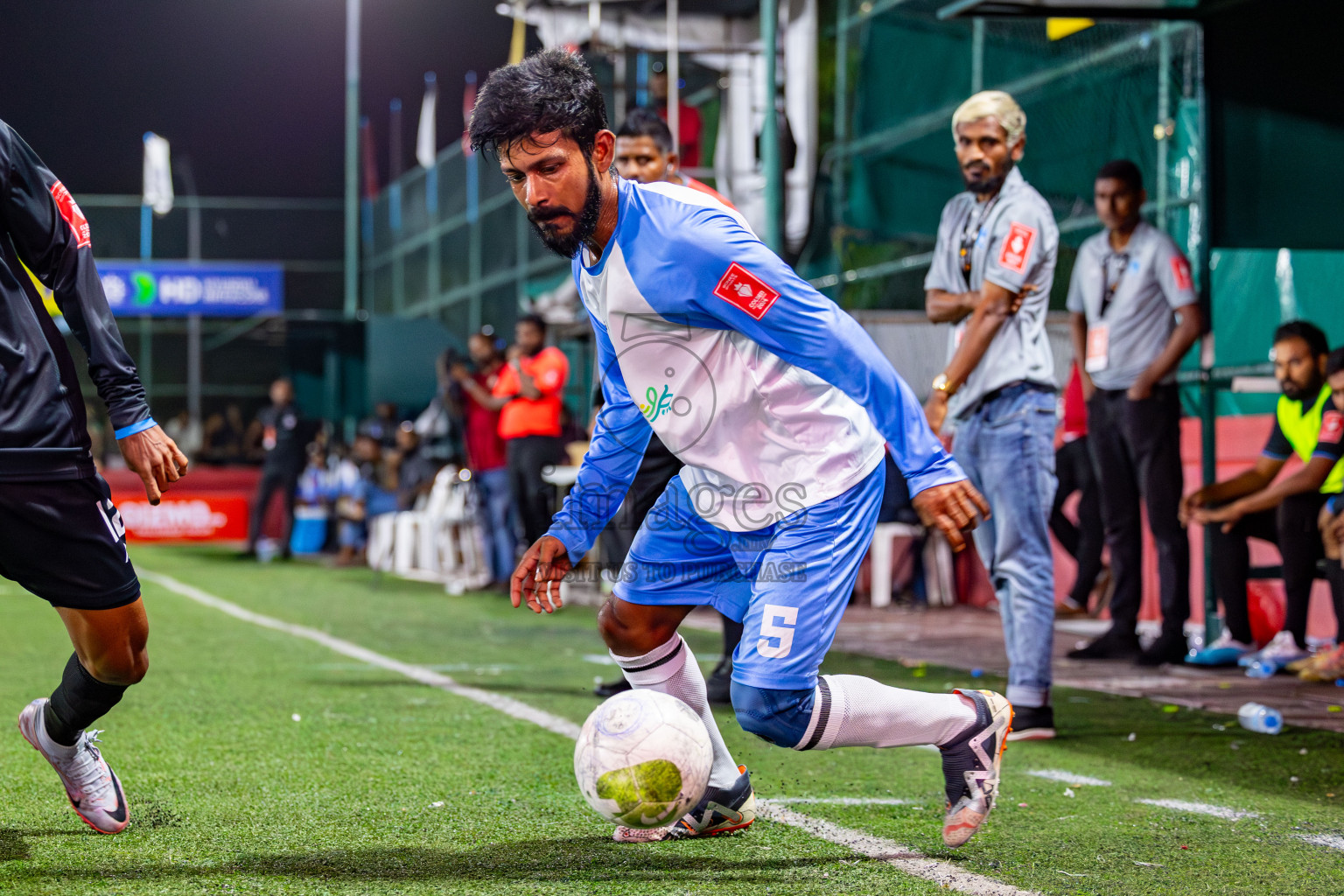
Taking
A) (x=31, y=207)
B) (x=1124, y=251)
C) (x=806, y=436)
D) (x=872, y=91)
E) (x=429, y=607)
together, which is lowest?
(x=429, y=607)

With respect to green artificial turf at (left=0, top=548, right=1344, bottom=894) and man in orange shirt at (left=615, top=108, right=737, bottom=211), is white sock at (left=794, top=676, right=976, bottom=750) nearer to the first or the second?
green artificial turf at (left=0, top=548, right=1344, bottom=894)

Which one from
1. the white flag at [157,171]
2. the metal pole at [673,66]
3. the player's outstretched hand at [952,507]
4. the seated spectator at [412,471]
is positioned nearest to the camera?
the player's outstretched hand at [952,507]

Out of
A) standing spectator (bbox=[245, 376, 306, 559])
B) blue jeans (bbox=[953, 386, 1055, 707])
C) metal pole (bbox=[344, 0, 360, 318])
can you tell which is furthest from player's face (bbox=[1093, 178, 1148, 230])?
metal pole (bbox=[344, 0, 360, 318])

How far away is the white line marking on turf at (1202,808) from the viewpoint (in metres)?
3.95

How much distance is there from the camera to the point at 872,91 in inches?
527

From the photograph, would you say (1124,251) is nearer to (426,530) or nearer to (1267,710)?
(1267,710)

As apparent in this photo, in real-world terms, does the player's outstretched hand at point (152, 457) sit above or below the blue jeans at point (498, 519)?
above

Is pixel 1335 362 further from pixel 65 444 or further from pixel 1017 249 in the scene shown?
pixel 65 444

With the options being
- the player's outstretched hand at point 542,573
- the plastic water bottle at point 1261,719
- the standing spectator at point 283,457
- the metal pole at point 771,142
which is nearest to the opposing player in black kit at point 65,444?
the player's outstretched hand at point 542,573

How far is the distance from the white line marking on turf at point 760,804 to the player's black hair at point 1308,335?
4.28 m

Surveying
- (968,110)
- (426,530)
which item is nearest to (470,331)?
(426,530)

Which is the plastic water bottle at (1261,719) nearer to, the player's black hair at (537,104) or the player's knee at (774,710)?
the player's knee at (774,710)

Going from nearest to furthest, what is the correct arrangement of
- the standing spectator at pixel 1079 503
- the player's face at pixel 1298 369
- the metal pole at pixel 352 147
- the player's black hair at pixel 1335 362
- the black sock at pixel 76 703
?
the black sock at pixel 76 703
the player's black hair at pixel 1335 362
the player's face at pixel 1298 369
the standing spectator at pixel 1079 503
the metal pole at pixel 352 147

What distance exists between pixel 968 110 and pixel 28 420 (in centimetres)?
352
